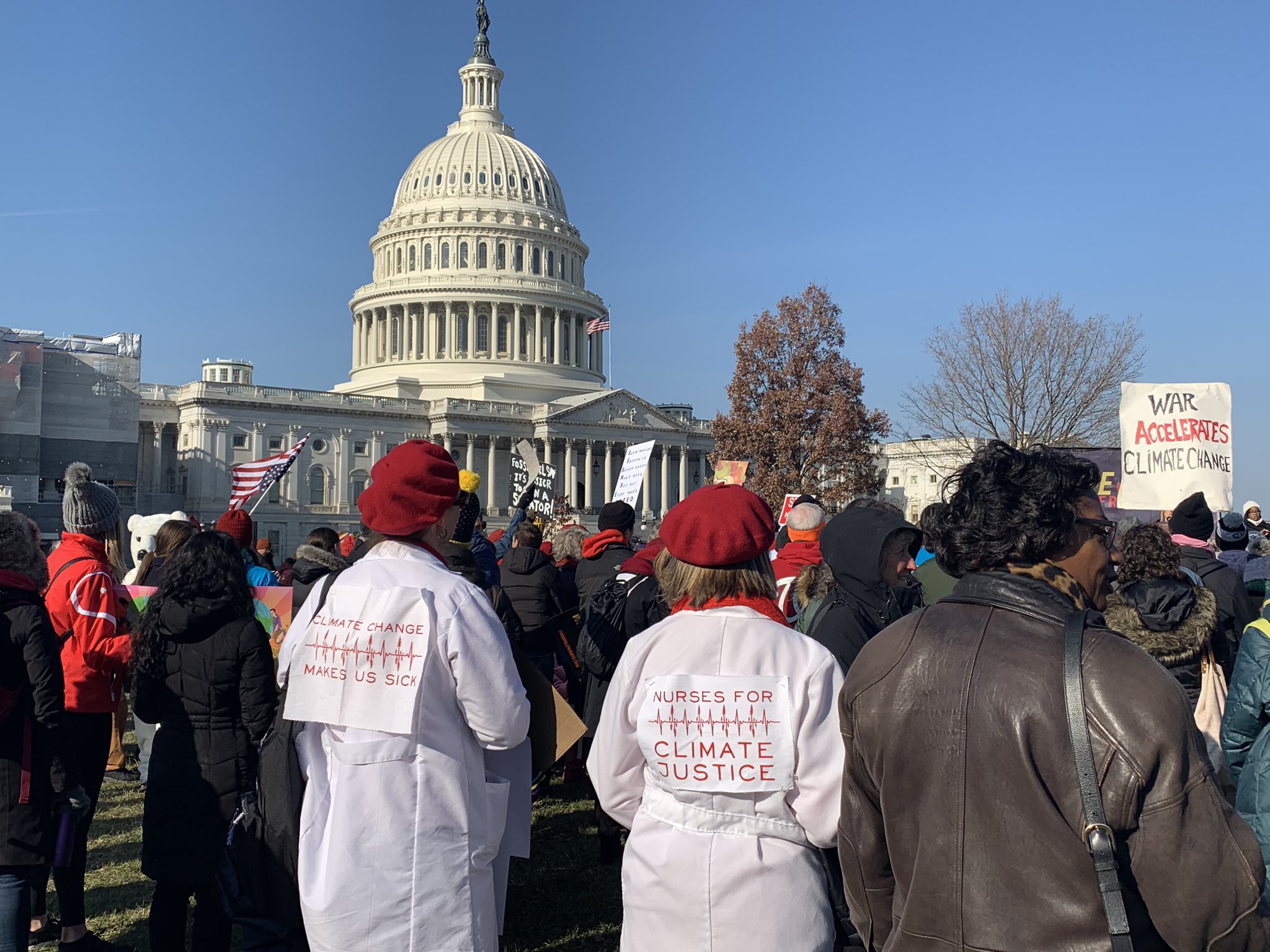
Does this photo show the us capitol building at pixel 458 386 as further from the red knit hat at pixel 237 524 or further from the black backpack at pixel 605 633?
the black backpack at pixel 605 633

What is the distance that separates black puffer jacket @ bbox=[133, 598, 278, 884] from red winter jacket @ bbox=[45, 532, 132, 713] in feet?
3.15

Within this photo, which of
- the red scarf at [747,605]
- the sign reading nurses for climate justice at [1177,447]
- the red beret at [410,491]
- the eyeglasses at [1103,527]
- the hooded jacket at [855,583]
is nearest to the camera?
the eyeglasses at [1103,527]

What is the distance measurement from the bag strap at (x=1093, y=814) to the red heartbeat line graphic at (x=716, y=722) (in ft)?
3.20

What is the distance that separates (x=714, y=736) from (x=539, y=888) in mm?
4192

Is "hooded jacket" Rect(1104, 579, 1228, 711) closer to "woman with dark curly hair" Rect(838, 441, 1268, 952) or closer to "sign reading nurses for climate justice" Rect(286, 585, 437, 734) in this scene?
"woman with dark curly hair" Rect(838, 441, 1268, 952)

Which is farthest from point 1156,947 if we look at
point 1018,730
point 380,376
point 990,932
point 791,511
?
point 380,376

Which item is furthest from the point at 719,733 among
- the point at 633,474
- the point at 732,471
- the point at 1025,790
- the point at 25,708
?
the point at 732,471

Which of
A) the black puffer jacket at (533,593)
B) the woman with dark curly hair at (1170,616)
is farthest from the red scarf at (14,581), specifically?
the woman with dark curly hair at (1170,616)

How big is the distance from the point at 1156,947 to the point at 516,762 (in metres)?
1.99

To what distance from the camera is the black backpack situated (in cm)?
665

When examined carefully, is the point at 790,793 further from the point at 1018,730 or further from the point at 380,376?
the point at 380,376

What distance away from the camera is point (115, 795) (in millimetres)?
9398

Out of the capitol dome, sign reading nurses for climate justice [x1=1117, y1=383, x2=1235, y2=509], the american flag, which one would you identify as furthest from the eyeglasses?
the capitol dome

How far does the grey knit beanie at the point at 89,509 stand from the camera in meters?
6.04
